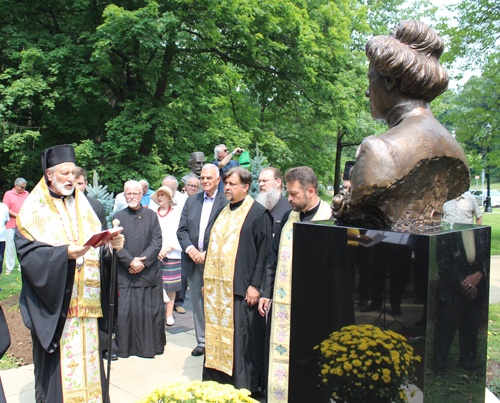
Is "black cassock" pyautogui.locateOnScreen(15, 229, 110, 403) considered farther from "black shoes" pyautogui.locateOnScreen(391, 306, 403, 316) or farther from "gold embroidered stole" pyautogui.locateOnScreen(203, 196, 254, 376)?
"black shoes" pyautogui.locateOnScreen(391, 306, 403, 316)

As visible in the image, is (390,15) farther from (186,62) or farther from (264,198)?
(264,198)

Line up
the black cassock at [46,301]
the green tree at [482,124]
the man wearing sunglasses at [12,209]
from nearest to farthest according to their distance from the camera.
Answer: the black cassock at [46,301] < the man wearing sunglasses at [12,209] < the green tree at [482,124]

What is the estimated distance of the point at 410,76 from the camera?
101 inches

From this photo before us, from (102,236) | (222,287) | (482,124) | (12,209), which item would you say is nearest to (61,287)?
(102,236)

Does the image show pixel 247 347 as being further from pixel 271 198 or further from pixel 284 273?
pixel 271 198

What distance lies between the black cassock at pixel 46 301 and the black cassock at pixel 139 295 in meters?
1.69

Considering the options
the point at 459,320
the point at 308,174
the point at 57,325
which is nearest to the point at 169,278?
the point at 57,325

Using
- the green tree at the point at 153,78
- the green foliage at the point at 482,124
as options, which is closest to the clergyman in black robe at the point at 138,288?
the green tree at the point at 153,78

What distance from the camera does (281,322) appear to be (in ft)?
12.3

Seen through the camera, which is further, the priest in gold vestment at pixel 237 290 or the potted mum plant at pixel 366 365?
the priest in gold vestment at pixel 237 290

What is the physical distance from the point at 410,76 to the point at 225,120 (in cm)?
1204

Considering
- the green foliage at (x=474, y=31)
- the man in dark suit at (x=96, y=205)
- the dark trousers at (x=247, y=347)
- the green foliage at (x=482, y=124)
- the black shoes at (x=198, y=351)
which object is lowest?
the black shoes at (x=198, y=351)

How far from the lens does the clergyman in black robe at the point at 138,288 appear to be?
525 centimetres

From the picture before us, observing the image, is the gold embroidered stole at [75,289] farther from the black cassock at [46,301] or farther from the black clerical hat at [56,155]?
the black clerical hat at [56,155]
